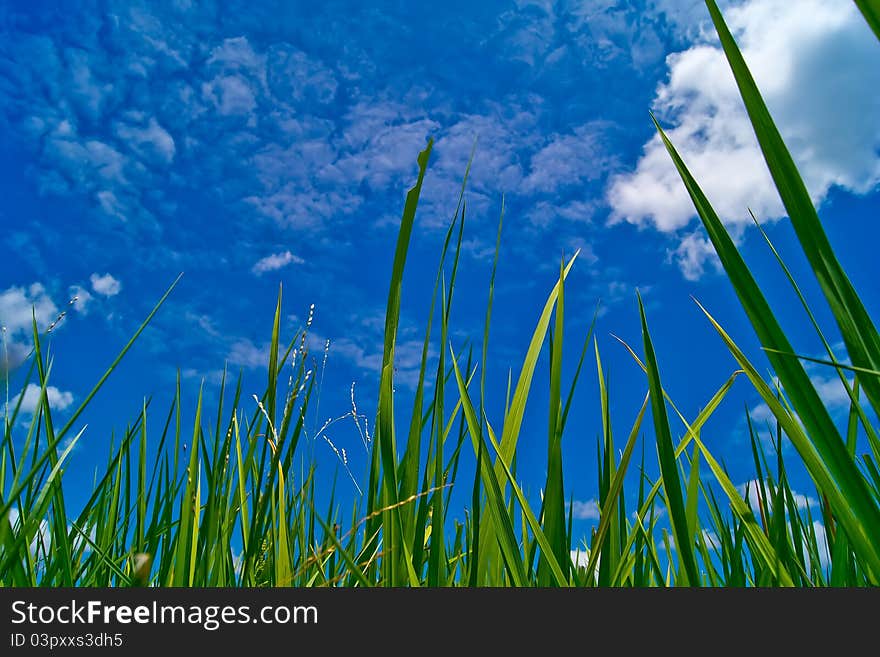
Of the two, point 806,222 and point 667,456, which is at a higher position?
point 806,222

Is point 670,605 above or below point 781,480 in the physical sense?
below

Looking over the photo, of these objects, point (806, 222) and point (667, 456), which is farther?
point (667, 456)

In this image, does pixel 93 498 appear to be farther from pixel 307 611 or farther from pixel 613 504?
pixel 613 504

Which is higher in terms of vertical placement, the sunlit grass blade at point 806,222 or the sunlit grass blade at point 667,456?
the sunlit grass blade at point 806,222

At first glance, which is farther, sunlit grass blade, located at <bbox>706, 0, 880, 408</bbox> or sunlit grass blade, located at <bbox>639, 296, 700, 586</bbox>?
sunlit grass blade, located at <bbox>639, 296, 700, 586</bbox>

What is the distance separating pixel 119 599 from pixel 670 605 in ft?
1.79

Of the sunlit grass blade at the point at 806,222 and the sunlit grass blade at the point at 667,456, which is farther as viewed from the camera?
the sunlit grass blade at the point at 667,456

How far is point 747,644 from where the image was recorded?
61 cm

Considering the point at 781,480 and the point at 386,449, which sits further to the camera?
the point at 781,480

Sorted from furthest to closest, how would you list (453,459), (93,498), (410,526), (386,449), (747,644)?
(93,498)
(453,459)
(410,526)
(386,449)
(747,644)

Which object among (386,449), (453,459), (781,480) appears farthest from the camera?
(453,459)

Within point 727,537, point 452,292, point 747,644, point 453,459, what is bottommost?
point 747,644

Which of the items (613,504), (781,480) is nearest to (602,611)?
(613,504)

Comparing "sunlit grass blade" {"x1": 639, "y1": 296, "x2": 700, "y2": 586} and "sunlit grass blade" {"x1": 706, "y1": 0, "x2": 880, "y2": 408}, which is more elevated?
"sunlit grass blade" {"x1": 706, "y1": 0, "x2": 880, "y2": 408}
